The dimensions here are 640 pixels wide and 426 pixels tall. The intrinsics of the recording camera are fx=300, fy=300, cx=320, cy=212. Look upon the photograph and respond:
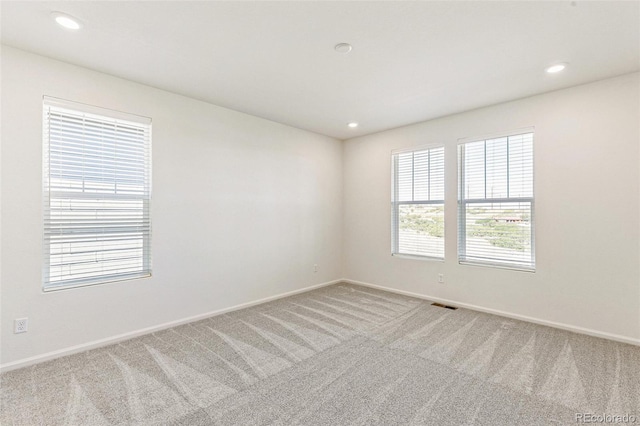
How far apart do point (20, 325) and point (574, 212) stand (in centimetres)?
538

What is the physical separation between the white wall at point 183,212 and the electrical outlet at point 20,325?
4 cm

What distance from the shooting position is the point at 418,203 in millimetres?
4602

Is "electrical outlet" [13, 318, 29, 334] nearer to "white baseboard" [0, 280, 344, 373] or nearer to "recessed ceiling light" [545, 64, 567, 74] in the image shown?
"white baseboard" [0, 280, 344, 373]

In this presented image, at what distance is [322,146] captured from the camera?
207 inches

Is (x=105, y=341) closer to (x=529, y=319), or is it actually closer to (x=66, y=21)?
(x=66, y=21)

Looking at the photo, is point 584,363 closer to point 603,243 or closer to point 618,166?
point 603,243

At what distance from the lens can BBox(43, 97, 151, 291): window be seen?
2.70m

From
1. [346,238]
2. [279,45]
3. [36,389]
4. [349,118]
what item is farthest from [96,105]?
[346,238]

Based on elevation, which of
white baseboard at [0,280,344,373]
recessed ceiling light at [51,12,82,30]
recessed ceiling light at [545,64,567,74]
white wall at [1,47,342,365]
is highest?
recessed ceiling light at [545,64,567,74]

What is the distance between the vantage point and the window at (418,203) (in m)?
4.38

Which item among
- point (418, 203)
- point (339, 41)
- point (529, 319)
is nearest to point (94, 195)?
point (339, 41)

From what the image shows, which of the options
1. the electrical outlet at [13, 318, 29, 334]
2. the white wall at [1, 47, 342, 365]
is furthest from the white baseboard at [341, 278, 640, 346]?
the electrical outlet at [13, 318, 29, 334]

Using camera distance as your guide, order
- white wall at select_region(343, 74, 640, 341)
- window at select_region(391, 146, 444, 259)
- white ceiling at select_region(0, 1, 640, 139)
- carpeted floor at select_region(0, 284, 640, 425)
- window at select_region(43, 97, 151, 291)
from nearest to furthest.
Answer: carpeted floor at select_region(0, 284, 640, 425)
white ceiling at select_region(0, 1, 640, 139)
window at select_region(43, 97, 151, 291)
white wall at select_region(343, 74, 640, 341)
window at select_region(391, 146, 444, 259)

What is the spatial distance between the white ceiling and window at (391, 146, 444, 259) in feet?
3.71
